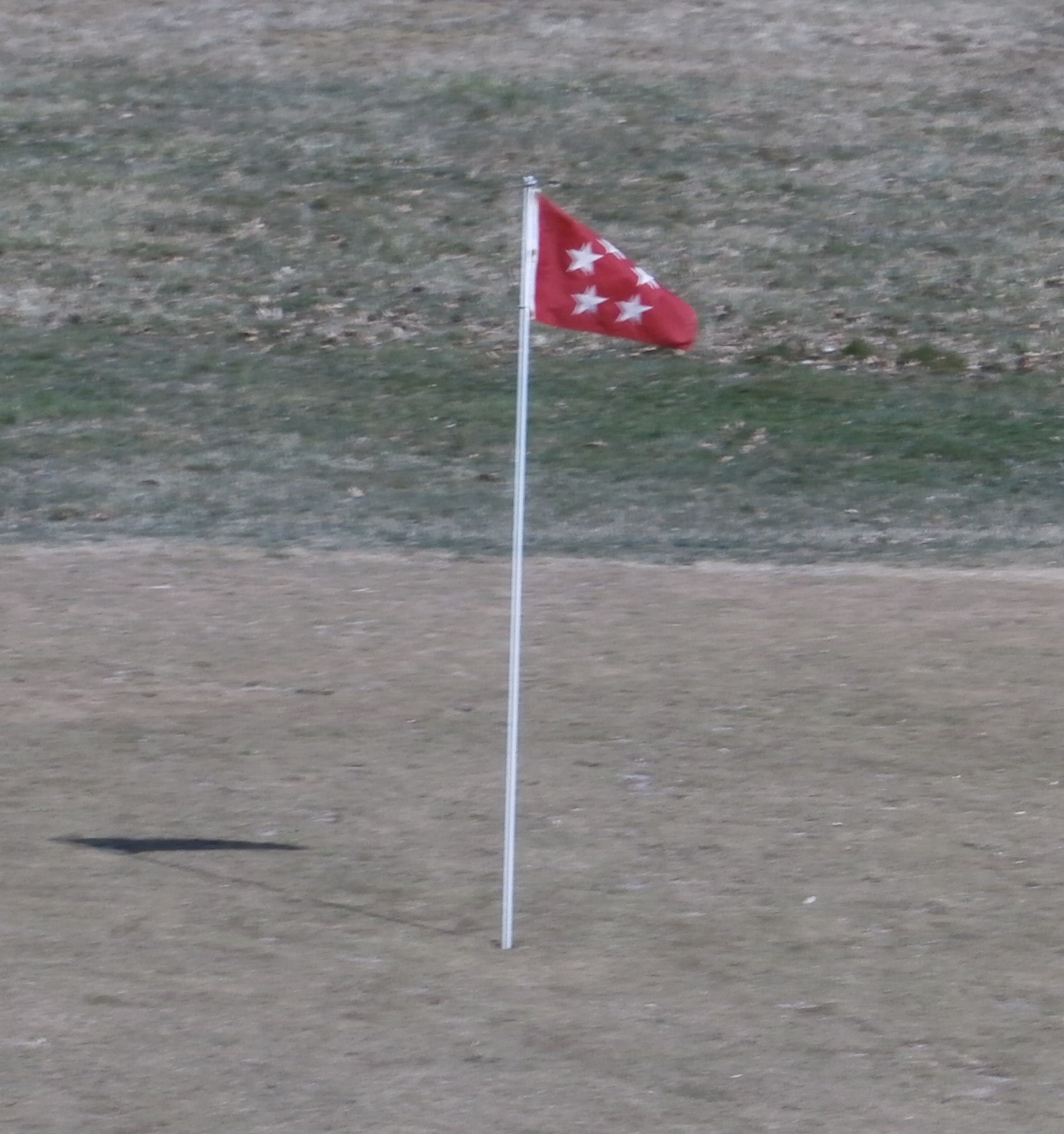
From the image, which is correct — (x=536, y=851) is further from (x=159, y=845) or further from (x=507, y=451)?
(x=507, y=451)

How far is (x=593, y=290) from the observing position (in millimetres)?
5570

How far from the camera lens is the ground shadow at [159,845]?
6.52 meters

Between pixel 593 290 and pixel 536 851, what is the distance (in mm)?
2159

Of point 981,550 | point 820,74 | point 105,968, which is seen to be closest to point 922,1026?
point 105,968

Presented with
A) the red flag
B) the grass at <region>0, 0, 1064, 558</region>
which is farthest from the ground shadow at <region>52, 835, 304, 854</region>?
the grass at <region>0, 0, 1064, 558</region>

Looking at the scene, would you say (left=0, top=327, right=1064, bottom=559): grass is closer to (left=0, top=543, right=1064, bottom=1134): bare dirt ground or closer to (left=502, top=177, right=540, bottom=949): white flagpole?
(left=0, top=543, right=1064, bottom=1134): bare dirt ground

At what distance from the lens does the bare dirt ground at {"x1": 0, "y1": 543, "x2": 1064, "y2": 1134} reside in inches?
188

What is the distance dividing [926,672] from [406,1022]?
13.7 feet

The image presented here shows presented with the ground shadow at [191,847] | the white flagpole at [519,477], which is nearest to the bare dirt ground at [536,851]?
the ground shadow at [191,847]

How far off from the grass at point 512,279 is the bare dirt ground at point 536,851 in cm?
203

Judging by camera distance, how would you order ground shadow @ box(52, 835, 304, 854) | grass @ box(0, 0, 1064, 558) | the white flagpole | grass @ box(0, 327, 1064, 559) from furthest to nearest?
grass @ box(0, 0, 1064, 558), grass @ box(0, 327, 1064, 559), ground shadow @ box(52, 835, 304, 854), the white flagpole

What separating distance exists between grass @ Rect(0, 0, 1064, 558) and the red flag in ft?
18.3

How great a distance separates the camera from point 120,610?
950 cm

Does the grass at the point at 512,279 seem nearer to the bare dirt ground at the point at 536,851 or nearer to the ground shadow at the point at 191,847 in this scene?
the bare dirt ground at the point at 536,851
